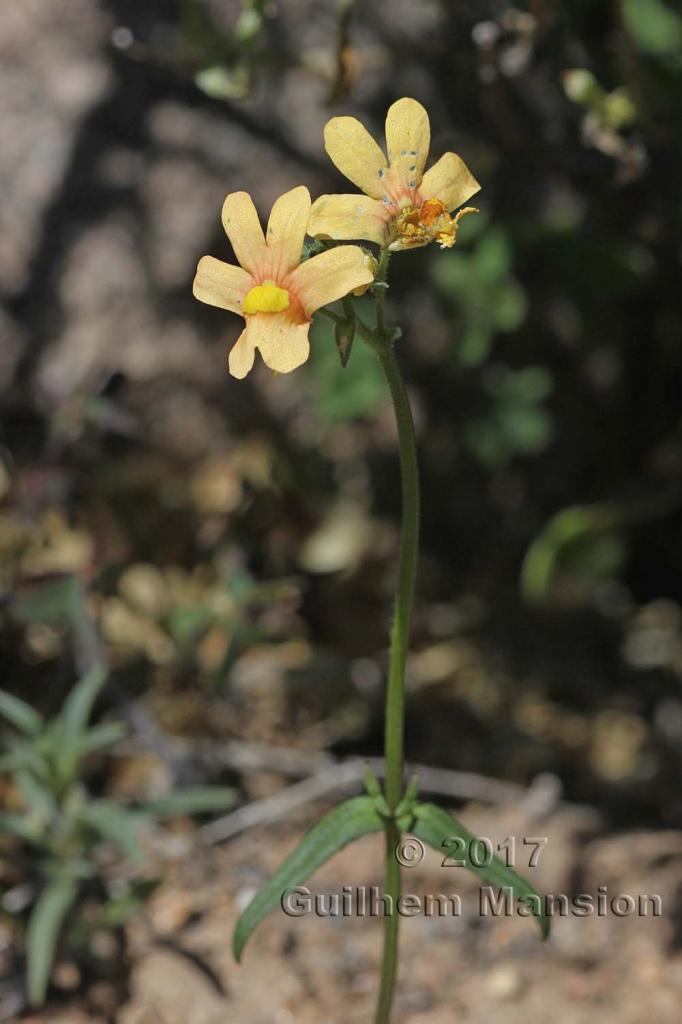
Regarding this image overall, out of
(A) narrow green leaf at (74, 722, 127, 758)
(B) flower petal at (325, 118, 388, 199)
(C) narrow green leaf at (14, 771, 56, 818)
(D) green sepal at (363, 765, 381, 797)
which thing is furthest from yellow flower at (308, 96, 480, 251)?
(C) narrow green leaf at (14, 771, 56, 818)

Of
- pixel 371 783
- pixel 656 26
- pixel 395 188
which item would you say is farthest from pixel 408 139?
pixel 656 26

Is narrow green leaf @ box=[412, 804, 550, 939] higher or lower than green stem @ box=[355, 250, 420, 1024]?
lower

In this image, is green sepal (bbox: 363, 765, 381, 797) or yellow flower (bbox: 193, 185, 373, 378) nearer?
yellow flower (bbox: 193, 185, 373, 378)

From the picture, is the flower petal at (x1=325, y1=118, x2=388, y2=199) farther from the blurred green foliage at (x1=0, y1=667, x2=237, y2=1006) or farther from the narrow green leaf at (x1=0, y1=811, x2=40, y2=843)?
the narrow green leaf at (x1=0, y1=811, x2=40, y2=843)

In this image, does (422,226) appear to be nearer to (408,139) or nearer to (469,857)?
(408,139)

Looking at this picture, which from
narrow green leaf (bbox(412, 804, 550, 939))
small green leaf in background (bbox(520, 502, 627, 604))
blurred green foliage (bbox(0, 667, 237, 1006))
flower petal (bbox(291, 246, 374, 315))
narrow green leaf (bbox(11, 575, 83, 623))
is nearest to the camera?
flower petal (bbox(291, 246, 374, 315))

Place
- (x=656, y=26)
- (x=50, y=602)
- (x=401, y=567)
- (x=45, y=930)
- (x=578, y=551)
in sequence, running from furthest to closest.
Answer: (x=578, y=551), (x=656, y=26), (x=50, y=602), (x=45, y=930), (x=401, y=567)

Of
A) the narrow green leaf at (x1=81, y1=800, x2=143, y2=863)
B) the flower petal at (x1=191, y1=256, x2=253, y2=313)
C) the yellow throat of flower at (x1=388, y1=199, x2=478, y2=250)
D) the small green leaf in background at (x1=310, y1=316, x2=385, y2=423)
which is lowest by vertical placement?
the narrow green leaf at (x1=81, y1=800, x2=143, y2=863)

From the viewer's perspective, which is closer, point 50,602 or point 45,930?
point 45,930

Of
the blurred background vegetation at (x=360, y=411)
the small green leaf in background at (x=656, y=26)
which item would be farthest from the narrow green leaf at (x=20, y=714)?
the small green leaf in background at (x=656, y=26)
